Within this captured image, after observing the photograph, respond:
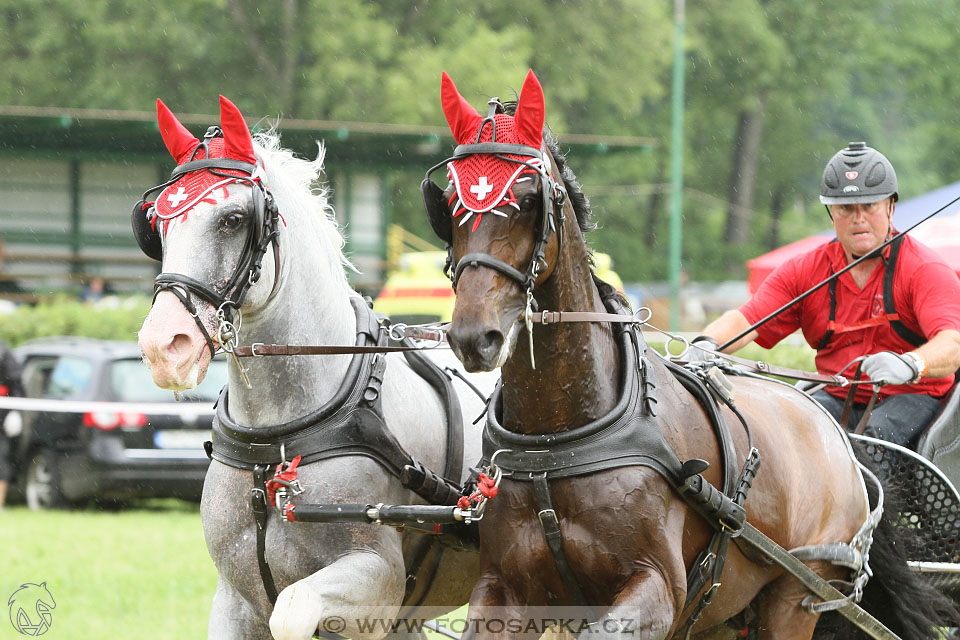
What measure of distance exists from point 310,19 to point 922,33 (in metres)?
20.9

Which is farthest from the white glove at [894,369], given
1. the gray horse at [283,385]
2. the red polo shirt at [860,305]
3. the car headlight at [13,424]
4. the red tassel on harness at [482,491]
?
the car headlight at [13,424]

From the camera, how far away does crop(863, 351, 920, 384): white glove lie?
15.4 feet

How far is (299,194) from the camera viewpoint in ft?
14.4

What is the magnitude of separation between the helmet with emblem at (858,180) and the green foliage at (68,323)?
45.7 feet

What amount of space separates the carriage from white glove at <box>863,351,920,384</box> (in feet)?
0.95

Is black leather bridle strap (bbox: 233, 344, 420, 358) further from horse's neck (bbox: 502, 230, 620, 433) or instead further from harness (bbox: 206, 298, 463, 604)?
horse's neck (bbox: 502, 230, 620, 433)

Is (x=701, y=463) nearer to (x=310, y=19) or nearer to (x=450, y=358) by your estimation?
(x=450, y=358)

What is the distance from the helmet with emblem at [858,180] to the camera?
5.10 meters

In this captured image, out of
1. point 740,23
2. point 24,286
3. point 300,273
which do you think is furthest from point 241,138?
point 740,23

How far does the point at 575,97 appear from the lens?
105ft

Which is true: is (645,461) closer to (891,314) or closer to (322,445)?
(322,445)

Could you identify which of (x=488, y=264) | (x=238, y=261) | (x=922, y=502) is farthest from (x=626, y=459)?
(x=922, y=502)

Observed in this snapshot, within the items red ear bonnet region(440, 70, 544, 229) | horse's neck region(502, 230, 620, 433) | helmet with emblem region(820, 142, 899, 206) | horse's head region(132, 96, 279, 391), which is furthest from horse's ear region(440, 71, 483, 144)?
helmet with emblem region(820, 142, 899, 206)

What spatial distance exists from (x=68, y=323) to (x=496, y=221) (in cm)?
1573
